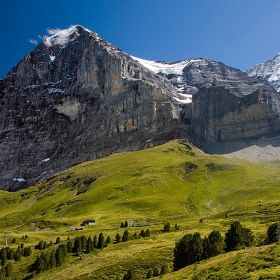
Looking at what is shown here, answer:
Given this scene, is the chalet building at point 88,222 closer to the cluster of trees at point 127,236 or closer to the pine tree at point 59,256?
the cluster of trees at point 127,236

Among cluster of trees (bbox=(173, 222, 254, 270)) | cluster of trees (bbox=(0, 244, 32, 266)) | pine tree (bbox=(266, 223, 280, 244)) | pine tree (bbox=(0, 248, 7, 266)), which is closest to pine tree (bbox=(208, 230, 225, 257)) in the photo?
cluster of trees (bbox=(173, 222, 254, 270))

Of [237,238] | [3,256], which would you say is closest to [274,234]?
[237,238]

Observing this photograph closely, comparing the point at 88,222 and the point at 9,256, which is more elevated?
the point at 88,222

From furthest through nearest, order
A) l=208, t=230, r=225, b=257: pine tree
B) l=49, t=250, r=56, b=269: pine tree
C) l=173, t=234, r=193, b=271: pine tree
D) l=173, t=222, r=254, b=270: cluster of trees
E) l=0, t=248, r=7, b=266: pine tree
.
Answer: l=0, t=248, r=7, b=266: pine tree
l=49, t=250, r=56, b=269: pine tree
l=173, t=234, r=193, b=271: pine tree
l=173, t=222, r=254, b=270: cluster of trees
l=208, t=230, r=225, b=257: pine tree

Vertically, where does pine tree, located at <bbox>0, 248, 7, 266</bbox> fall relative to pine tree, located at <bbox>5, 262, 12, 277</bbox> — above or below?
above

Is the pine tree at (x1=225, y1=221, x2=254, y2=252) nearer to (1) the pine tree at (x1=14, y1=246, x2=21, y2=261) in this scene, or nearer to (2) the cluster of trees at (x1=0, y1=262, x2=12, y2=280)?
(2) the cluster of trees at (x1=0, y1=262, x2=12, y2=280)

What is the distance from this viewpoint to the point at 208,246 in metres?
61.4

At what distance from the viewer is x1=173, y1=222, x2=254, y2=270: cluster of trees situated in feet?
200

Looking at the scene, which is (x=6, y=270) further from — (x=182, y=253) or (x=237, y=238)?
(x=237, y=238)

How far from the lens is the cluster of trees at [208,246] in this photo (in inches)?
2403

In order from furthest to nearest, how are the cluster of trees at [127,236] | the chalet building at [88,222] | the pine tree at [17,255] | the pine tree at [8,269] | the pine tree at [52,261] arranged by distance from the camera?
the chalet building at [88,222], the cluster of trees at [127,236], the pine tree at [17,255], the pine tree at [52,261], the pine tree at [8,269]

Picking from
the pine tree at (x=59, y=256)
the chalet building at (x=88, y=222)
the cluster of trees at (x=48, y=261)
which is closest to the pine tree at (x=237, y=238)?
the pine tree at (x=59, y=256)

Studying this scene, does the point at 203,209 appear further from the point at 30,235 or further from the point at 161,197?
the point at 30,235

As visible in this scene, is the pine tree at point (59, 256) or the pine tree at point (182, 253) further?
the pine tree at point (59, 256)
